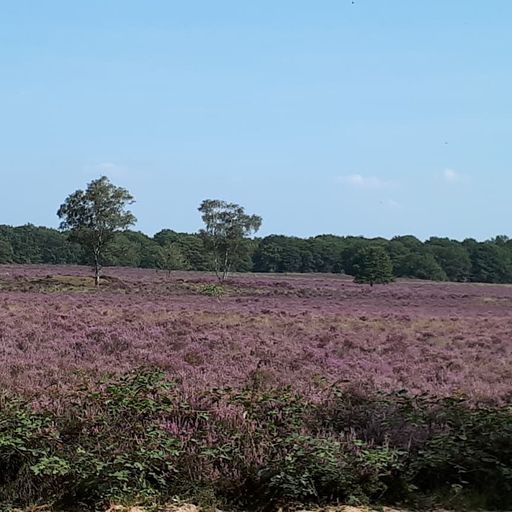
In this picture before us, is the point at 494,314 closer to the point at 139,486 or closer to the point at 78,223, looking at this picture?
the point at 139,486

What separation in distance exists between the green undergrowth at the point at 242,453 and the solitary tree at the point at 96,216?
4955 centimetres

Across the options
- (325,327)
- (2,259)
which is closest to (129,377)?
(325,327)

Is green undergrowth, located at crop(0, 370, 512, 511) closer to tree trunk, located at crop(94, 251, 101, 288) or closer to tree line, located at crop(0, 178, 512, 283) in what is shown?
tree trunk, located at crop(94, 251, 101, 288)

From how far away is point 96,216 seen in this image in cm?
5631

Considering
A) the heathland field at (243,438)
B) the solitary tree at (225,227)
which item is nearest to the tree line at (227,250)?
the solitary tree at (225,227)

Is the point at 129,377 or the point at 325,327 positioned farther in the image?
the point at 325,327

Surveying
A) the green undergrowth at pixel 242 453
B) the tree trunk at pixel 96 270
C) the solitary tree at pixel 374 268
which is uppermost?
the solitary tree at pixel 374 268

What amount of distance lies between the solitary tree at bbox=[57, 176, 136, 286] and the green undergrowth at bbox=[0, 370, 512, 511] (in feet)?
163

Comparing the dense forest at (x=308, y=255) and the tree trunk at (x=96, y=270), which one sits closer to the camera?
the tree trunk at (x=96, y=270)

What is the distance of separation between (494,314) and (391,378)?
2336cm

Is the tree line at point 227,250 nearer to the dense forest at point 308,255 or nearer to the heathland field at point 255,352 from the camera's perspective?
the dense forest at point 308,255

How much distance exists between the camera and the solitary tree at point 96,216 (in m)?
56.1

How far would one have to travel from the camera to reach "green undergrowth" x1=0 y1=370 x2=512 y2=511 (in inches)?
231

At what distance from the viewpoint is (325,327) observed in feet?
71.4
